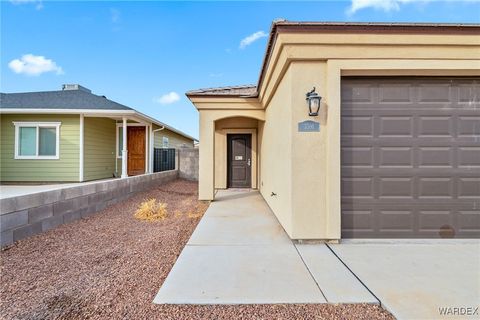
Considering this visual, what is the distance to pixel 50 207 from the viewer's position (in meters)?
4.20

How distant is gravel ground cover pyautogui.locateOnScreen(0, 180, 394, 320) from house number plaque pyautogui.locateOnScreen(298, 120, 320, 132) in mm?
2347

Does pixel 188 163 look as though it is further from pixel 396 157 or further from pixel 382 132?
pixel 396 157

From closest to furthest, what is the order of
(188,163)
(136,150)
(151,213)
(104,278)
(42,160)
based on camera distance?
(104,278)
(151,213)
(42,160)
(136,150)
(188,163)

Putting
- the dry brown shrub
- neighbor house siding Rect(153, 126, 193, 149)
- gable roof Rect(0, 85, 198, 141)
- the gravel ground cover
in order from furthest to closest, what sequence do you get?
1. neighbor house siding Rect(153, 126, 193, 149)
2. gable roof Rect(0, 85, 198, 141)
3. the dry brown shrub
4. the gravel ground cover

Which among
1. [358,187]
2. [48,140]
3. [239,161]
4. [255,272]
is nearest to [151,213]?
[255,272]

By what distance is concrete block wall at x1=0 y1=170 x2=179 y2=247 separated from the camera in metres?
3.42

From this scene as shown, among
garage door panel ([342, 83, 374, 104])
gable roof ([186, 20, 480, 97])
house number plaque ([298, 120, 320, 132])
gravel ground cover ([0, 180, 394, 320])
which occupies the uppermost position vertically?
gable roof ([186, 20, 480, 97])

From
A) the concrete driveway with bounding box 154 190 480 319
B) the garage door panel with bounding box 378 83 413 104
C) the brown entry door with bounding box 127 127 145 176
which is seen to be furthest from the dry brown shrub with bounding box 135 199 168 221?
the brown entry door with bounding box 127 127 145 176

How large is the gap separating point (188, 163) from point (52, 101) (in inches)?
246

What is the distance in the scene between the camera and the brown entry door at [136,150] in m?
10.9

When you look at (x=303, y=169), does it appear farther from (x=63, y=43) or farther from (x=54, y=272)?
(x=63, y=43)

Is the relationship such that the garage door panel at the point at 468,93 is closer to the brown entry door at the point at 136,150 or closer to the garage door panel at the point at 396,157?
the garage door panel at the point at 396,157

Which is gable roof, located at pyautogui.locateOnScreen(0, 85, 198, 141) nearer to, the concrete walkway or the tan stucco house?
the concrete walkway

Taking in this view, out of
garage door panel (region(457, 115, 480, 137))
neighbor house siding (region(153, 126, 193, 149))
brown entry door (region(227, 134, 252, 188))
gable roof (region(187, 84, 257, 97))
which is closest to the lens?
garage door panel (region(457, 115, 480, 137))
